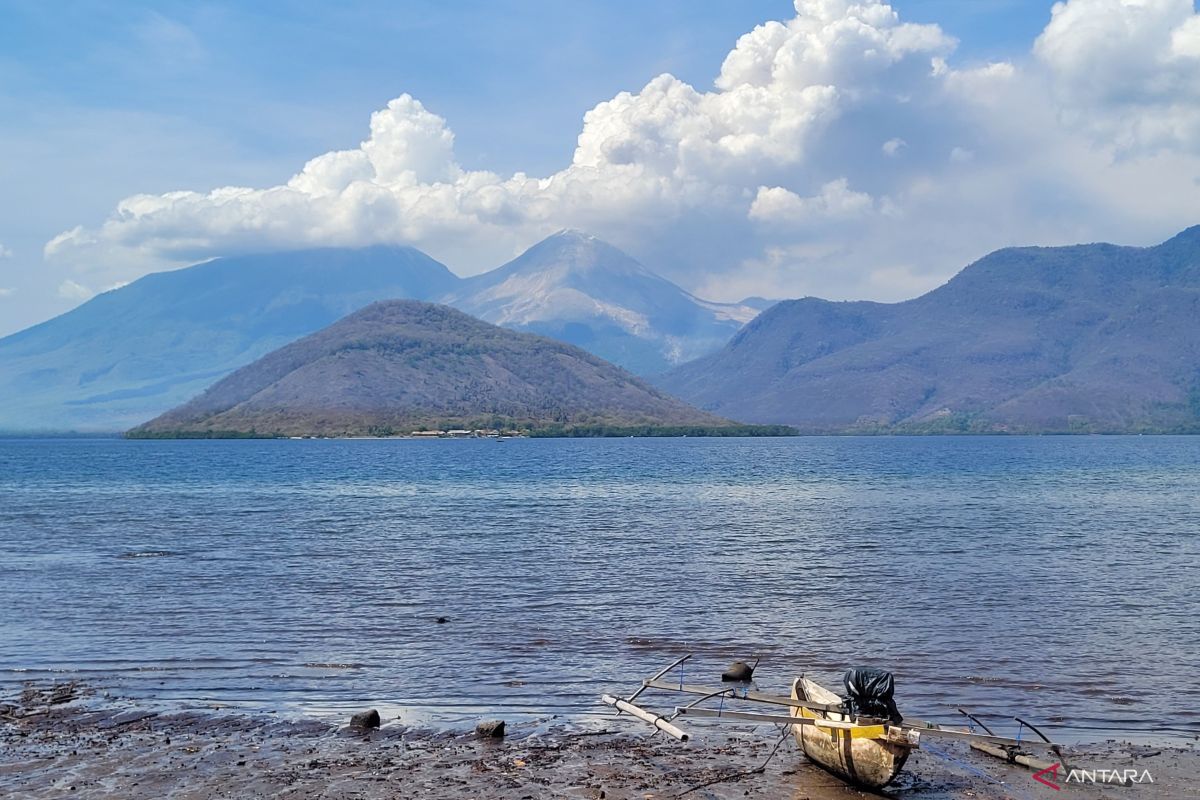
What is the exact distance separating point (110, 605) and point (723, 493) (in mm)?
88811

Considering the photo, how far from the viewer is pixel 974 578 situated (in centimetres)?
5659

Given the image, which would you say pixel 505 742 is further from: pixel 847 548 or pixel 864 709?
pixel 847 548

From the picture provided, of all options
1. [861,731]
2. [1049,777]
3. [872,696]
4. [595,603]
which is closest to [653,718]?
[861,731]

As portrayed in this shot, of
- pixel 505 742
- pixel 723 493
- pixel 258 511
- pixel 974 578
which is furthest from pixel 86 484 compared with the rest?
pixel 505 742

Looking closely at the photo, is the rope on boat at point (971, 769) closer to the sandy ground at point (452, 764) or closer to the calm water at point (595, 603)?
the sandy ground at point (452, 764)

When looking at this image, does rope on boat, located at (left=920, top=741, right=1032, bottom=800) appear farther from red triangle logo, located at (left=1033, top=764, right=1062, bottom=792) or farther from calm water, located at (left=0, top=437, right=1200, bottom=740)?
calm water, located at (left=0, top=437, right=1200, bottom=740)

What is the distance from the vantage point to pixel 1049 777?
25.0 m

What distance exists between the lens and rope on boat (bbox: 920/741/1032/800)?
954 inches

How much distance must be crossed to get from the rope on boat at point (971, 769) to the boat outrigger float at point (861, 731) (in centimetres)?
65

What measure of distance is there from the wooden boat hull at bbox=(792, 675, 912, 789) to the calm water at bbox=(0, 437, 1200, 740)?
6.61 m

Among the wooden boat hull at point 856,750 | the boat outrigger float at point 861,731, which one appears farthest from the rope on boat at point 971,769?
the wooden boat hull at point 856,750

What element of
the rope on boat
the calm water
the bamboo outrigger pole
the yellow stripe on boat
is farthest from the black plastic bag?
the calm water

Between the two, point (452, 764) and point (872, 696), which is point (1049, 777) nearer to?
point (872, 696)

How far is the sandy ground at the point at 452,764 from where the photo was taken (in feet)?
78.9
